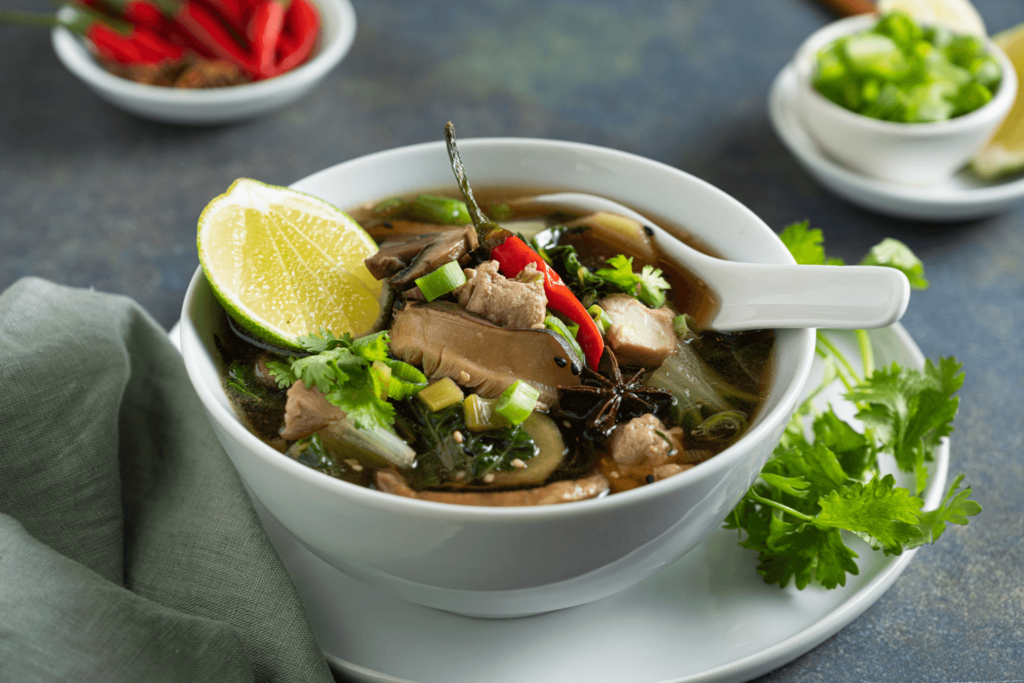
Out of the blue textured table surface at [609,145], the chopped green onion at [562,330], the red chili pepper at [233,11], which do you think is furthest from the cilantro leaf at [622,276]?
the red chili pepper at [233,11]

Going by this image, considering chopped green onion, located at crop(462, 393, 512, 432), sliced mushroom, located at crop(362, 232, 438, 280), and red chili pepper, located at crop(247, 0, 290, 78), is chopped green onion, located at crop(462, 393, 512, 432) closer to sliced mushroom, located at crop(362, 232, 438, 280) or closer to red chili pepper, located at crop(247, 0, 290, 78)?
sliced mushroom, located at crop(362, 232, 438, 280)

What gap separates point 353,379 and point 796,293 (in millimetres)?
1011

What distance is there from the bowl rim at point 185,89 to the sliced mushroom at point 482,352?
7.07 feet

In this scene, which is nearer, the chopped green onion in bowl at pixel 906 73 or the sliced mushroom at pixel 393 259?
the sliced mushroom at pixel 393 259

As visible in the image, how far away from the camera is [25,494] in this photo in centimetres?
186

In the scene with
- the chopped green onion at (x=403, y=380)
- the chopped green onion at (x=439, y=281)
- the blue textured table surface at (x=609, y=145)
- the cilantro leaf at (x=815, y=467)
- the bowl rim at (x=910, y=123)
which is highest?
the chopped green onion at (x=439, y=281)

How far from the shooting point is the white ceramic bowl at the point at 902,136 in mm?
3175

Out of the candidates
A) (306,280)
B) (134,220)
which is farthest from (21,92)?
(306,280)

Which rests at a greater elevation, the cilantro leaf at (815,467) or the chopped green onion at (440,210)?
the chopped green onion at (440,210)

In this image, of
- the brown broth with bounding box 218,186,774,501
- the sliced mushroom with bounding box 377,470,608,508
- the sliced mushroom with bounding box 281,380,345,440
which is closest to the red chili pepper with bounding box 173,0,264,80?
the brown broth with bounding box 218,186,774,501

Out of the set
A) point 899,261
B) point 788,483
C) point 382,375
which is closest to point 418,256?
point 382,375

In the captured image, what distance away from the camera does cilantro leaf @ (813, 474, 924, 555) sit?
176 cm

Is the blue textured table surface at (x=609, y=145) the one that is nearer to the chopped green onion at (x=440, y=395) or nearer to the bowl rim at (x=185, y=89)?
the bowl rim at (x=185, y=89)

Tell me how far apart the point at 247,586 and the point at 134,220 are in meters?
2.15
